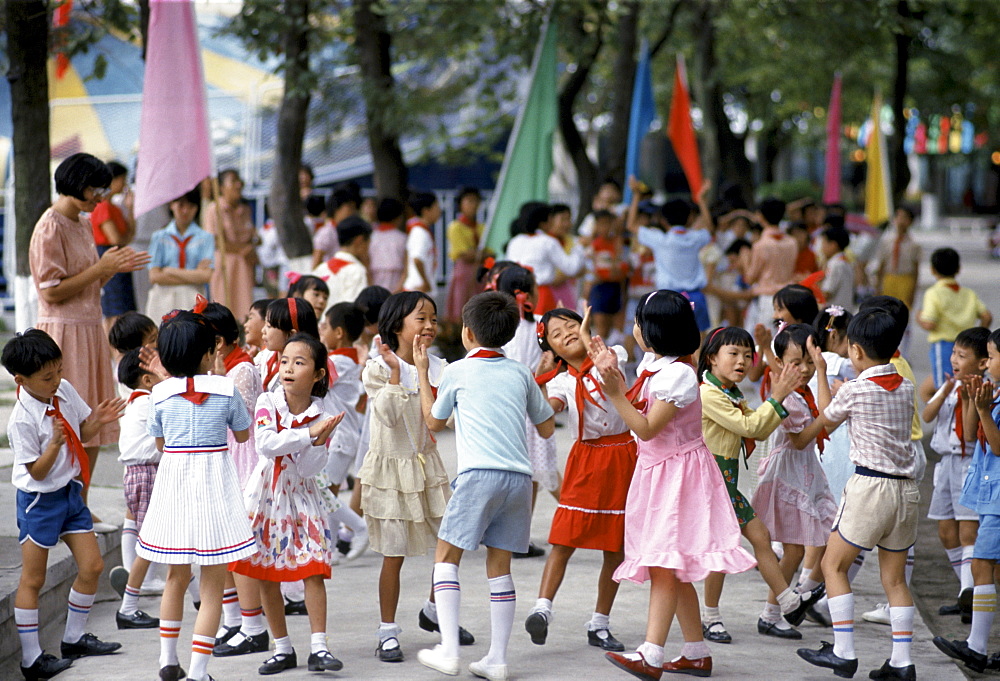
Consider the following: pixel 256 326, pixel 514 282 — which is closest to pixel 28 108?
pixel 256 326

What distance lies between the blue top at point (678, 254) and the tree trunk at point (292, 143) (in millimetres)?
3621

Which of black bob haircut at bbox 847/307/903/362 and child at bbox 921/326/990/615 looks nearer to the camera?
black bob haircut at bbox 847/307/903/362

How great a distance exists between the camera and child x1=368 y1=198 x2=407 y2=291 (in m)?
10.4

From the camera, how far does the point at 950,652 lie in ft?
16.5

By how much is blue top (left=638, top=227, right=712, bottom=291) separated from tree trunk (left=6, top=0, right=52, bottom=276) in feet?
17.9

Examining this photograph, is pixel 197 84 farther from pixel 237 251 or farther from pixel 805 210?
pixel 805 210

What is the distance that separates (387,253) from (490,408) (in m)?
5.91

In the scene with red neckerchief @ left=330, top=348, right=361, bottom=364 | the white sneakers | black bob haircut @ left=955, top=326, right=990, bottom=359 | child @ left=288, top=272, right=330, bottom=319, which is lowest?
the white sneakers

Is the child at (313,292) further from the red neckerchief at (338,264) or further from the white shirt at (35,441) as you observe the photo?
the white shirt at (35,441)

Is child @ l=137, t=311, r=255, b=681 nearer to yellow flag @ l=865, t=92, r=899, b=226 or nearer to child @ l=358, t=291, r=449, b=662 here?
child @ l=358, t=291, r=449, b=662

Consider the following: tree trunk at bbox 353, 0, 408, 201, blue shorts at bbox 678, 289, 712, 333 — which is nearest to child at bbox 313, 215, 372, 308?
blue shorts at bbox 678, 289, 712, 333

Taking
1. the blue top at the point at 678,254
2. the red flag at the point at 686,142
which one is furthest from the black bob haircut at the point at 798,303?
the red flag at the point at 686,142

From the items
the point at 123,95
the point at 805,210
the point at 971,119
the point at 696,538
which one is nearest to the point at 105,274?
the point at 696,538

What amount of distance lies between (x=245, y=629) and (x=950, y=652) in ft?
9.47
